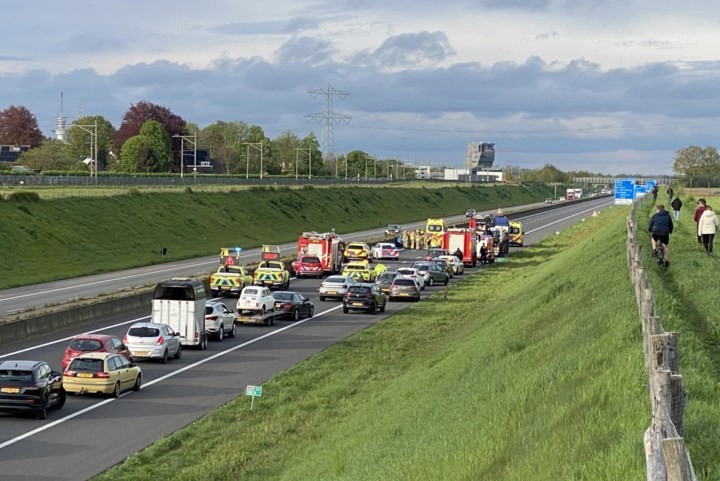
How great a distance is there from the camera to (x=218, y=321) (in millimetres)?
41438

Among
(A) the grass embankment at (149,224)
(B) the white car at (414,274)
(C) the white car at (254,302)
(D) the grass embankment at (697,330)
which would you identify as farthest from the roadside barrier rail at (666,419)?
(A) the grass embankment at (149,224)

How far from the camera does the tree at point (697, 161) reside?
533 ft

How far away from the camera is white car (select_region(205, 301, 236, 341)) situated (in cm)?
4125

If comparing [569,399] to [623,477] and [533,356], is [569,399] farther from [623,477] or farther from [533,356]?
[533,356]

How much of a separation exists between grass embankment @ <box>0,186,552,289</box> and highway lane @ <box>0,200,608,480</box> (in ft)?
86.0

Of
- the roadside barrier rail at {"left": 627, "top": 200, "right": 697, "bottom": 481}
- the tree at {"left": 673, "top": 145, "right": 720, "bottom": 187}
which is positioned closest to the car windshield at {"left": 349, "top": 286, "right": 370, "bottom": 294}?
the roadside barrier rail at {"left": 627, "top": 200, "right": 697, "bottom": 481}

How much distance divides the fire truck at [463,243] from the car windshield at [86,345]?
5268cm

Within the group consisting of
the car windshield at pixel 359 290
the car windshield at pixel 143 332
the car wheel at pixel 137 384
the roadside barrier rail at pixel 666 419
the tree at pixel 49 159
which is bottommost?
the car wheel at pixel 137 384

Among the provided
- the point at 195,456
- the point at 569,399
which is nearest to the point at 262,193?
the point at 195,456

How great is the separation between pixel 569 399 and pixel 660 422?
21.9 feet

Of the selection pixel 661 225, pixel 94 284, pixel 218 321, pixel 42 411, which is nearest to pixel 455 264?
A: pixel 94 284

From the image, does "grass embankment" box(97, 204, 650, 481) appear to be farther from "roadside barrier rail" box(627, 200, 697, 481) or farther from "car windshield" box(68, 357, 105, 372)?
"car windshield" box(68, 357, 105, 372)

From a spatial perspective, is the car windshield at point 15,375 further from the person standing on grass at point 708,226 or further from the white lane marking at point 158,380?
the person standing on grass at point 708,226

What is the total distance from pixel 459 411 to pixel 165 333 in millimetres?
20304
